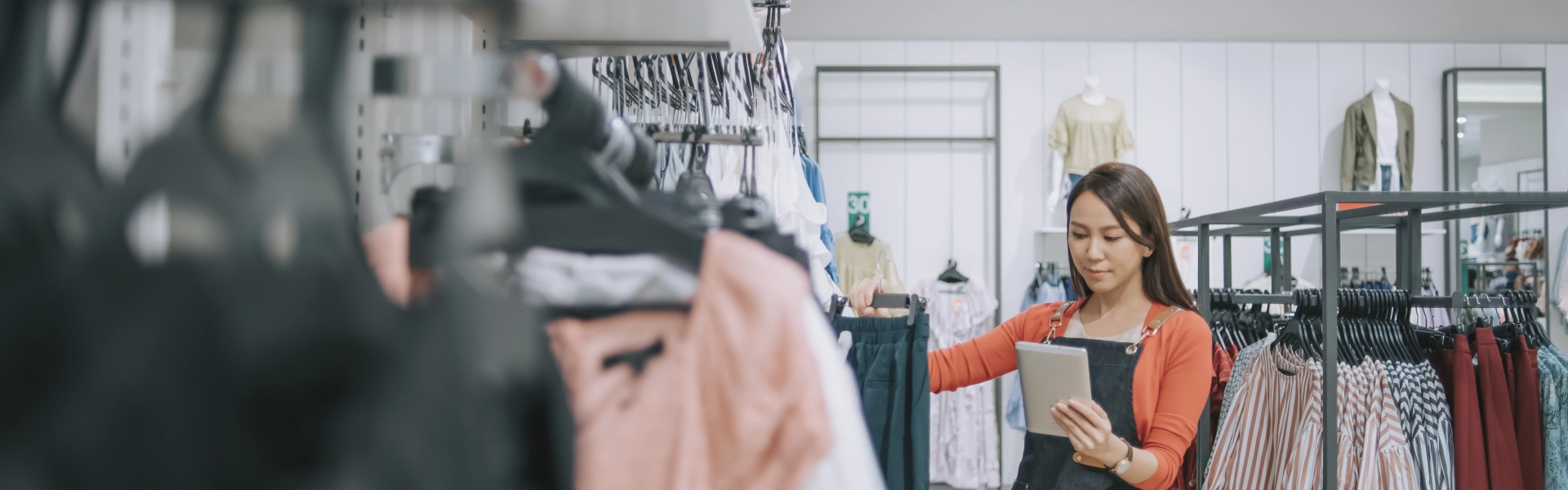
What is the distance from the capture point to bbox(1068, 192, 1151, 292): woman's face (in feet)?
4.13

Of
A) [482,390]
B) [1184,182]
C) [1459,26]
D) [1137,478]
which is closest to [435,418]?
[482,390]

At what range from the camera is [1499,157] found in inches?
145

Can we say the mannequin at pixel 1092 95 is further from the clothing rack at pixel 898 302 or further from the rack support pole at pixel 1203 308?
the clothing rack at pixel 898 302

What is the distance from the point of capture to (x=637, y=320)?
0.50 meters

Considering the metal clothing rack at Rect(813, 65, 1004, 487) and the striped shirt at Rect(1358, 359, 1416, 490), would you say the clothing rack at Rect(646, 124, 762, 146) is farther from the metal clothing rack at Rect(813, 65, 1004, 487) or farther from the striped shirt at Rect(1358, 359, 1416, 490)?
the metal clothing rack at Rect(813, 65, 1004, 487)

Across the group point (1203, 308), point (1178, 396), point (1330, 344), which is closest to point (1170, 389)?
point (1178, 396)

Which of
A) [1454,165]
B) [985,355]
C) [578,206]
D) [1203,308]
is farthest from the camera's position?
[1454,165]

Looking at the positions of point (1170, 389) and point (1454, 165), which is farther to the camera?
point (1454, 165)

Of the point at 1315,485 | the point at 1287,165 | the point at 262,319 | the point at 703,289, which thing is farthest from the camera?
the point at 1287,165

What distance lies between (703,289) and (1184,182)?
152 inches

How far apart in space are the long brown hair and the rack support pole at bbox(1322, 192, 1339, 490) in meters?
0.44

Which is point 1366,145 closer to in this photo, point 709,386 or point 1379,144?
point 1379,144

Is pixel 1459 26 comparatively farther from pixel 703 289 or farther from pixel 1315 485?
pixel 703 289

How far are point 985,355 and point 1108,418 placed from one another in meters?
0.26
